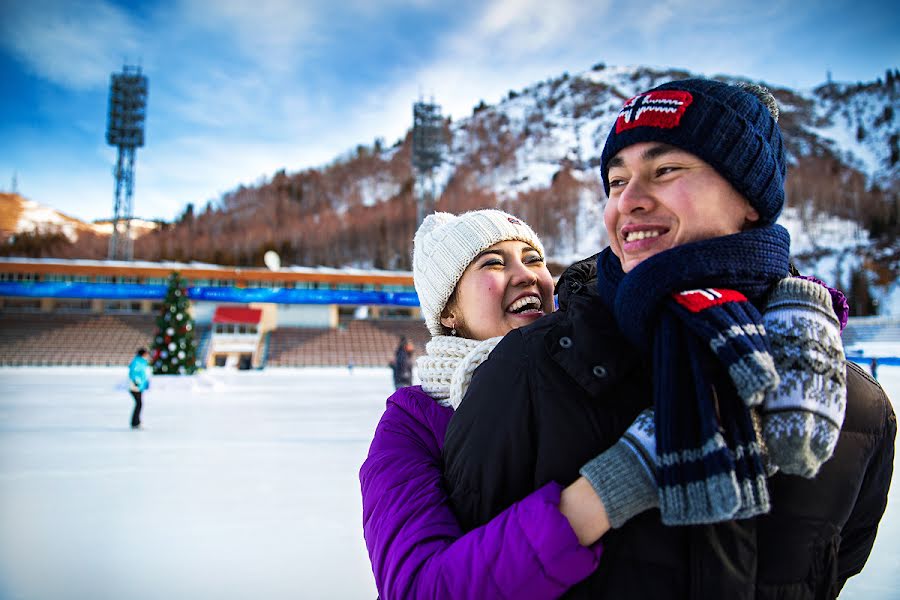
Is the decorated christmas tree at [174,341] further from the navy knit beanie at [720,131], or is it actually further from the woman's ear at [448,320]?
the navy knit beanie at [720,131]

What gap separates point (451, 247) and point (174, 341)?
16.4 metres

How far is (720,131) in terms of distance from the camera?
0.89m

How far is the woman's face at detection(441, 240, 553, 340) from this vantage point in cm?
150

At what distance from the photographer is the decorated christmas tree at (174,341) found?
1569 centimetres

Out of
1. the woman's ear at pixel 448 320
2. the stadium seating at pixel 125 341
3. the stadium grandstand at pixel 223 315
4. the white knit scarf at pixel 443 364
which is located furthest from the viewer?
the stadium grandstand at pixel 223 315

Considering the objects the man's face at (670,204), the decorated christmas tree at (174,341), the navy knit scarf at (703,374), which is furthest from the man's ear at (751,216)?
the decorated christmas tree at (174,341)

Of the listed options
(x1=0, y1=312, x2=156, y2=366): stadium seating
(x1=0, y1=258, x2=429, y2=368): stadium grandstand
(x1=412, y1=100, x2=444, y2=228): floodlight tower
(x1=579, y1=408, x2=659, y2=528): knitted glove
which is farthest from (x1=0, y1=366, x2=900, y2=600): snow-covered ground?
(x1=412, y1=100, x2=444, y2=228): floodlight tower

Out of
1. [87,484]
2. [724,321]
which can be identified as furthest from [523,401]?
[87,484]

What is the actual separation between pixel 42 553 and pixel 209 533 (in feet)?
2.84

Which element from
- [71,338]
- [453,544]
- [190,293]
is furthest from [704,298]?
[71,338]

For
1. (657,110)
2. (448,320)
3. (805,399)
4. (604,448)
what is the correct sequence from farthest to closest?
(448,320), (657,110), (604,448), (805,399)

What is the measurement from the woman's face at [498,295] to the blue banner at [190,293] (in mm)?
30277

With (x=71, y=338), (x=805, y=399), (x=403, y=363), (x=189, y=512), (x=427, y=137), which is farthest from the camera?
(x=427, y=137)

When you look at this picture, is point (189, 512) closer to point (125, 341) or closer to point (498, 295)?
point (498, 295)
